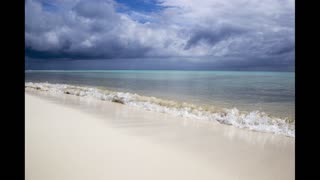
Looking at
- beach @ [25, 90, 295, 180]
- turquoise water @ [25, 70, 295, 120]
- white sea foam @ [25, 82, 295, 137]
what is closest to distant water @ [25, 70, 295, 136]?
turquoise water @ [25, 70, 295, 120]

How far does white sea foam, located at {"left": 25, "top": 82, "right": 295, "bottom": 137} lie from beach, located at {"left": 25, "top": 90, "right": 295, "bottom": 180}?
0.76 ft

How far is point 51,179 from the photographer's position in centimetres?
161

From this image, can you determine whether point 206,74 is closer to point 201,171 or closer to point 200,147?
point 200,147

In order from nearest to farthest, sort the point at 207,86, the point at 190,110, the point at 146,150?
the point at 146,150
the point at 190,110
the point at 207,86

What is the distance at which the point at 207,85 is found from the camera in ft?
14.1

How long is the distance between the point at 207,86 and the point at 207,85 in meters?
0.02

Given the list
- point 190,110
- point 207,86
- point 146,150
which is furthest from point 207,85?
point 146,150

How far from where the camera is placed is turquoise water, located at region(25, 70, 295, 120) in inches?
134

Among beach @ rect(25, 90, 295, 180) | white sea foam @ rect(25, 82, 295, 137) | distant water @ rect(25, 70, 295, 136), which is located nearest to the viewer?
beach @ rect(25, 90, 295, 180)

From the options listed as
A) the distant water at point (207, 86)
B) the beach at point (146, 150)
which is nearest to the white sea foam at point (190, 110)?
the distant water at point (207, 86)

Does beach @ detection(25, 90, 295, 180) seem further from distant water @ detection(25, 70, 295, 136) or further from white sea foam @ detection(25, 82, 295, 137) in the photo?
distant water @ detection(25, 70, 295, 136)

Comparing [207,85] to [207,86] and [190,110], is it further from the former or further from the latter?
[190,110]

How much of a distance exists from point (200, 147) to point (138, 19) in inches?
86.3

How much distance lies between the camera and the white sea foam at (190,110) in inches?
104
